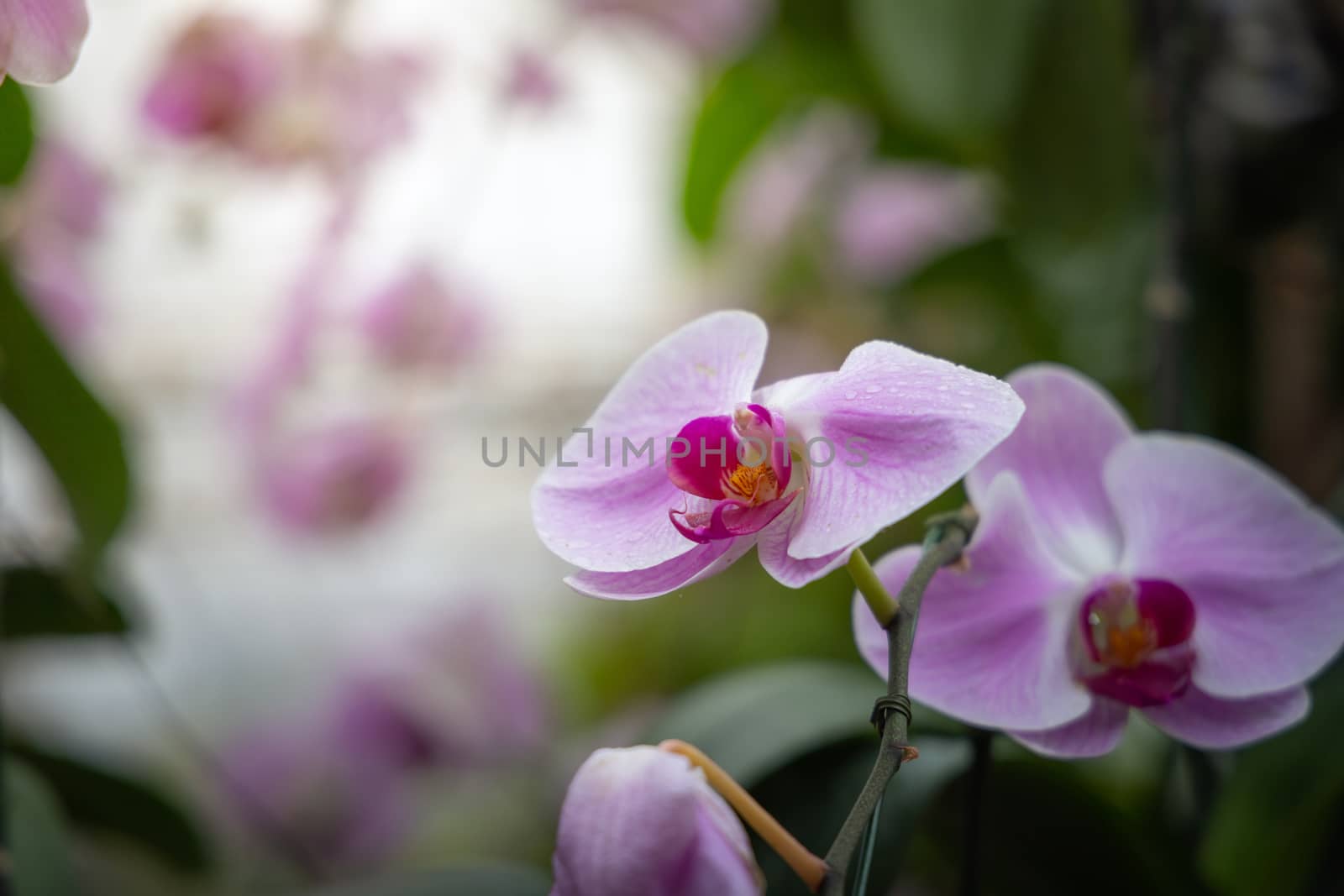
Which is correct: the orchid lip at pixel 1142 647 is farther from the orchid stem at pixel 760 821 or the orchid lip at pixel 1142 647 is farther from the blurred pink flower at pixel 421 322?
the blurred pink flower at pixel 421 322

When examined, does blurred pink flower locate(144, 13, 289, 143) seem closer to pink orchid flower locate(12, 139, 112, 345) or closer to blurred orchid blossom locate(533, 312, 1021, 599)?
pink orchid flower locate(12, 139, 112, 345)

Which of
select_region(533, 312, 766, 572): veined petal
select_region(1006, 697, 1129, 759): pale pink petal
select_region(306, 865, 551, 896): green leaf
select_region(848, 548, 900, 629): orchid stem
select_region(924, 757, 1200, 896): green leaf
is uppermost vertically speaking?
select_region(533, 312, 766, 572): veined petal

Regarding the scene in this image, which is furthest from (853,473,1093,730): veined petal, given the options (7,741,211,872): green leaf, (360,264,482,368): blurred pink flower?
(360,264,482,368): blurred pink flower

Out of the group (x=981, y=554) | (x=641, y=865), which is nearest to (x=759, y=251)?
(x=981, y=554)

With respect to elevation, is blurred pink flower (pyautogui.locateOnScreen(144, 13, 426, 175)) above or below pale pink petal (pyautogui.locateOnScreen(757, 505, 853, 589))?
above

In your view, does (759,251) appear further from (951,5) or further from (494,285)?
(951,5)

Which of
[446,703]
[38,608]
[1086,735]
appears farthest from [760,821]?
[446,703]
